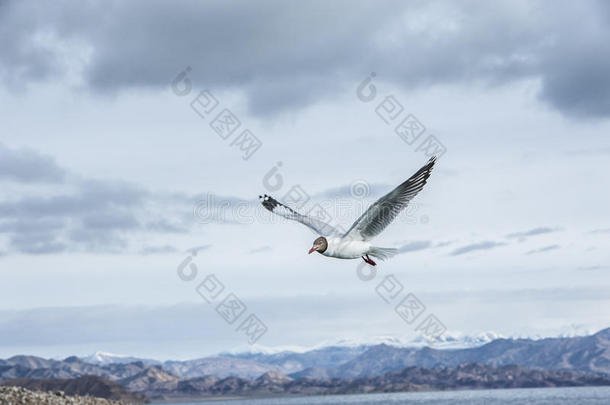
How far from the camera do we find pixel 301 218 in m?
28.5

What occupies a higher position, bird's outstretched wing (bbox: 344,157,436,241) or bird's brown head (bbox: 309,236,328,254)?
bird's outstretched wing (bbox: 344,157,436,241)

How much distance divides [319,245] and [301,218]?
20.1 feet

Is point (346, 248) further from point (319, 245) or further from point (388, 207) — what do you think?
point (388, 207)

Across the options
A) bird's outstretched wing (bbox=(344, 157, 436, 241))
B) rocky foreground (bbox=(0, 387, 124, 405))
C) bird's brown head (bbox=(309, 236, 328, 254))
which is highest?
bird's outstretched wing (bbox=(344, 157, 436, 241))

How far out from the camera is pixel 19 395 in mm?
60875

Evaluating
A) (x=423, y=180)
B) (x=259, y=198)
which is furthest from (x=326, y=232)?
(x=259, y=198)

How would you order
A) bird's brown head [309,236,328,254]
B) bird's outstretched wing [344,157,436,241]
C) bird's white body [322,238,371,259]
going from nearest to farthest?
bird's brown head [309,236,328,254], bird's white body [322,238,371,259], bird's outstretched wing [344,157,436,241]

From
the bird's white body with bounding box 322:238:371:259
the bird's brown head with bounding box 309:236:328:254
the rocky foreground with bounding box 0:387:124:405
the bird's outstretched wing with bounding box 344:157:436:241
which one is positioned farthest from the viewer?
the rocky foreground with bounding box 0:387:124:405

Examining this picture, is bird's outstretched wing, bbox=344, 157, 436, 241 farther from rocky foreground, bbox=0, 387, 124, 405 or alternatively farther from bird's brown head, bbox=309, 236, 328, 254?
rocky foreground, bbox=0, 387, 124, 405

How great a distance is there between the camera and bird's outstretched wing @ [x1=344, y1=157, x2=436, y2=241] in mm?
24203

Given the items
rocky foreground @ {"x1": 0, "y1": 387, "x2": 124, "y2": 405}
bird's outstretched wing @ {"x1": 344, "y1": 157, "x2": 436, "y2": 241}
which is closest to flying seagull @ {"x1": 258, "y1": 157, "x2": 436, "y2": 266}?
bird's outstretched wing @ {"x1": 344, "y1": 157, "x2": 436, "y2": 241}

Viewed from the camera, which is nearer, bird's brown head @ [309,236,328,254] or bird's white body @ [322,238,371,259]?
bird's brown head @ [309,236,328,254]

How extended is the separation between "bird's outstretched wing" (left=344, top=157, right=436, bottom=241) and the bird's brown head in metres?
1.77

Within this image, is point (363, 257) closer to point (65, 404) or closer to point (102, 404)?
→ point (65, 404)
